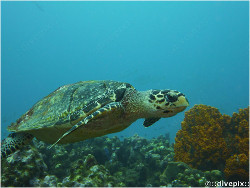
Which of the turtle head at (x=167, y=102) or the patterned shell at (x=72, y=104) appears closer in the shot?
the turtle head at (x=167, y=102)

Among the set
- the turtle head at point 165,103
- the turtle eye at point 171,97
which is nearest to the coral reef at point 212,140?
the turtle head at point 165,103

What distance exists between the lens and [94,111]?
11.6 feet

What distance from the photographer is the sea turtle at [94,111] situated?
11.0 ft

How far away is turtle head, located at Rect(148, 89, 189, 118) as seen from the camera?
10.6 feet

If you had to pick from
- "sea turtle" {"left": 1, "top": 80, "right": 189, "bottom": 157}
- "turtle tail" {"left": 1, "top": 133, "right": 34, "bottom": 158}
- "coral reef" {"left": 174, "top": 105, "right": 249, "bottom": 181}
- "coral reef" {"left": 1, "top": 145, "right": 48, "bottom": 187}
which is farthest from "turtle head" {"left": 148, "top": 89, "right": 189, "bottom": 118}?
"turtle tail" {"left": 1, "top": 133, "right": 34, "bottom": 158}

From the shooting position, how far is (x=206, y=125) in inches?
197

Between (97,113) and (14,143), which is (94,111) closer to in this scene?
(97,113)

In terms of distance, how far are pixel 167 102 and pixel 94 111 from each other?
1525 mm

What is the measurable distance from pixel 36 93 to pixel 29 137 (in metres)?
146

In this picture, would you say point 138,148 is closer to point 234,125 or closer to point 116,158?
point 116,158

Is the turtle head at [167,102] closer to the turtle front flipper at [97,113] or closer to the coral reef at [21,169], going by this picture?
the turtle front flipper at [97,113]

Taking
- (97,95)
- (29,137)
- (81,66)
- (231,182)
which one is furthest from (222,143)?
(81,66)

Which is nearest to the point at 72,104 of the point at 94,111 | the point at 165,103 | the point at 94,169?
the point at 94,111

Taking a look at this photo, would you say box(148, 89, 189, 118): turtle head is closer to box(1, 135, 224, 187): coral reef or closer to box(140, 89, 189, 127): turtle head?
box(140, 89, 189, 127): turtle head
